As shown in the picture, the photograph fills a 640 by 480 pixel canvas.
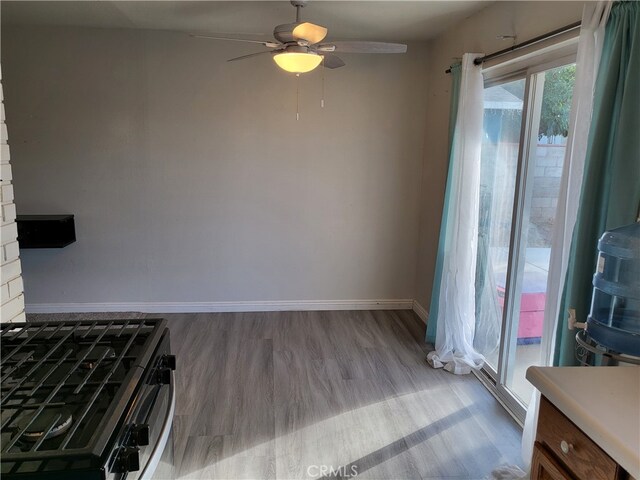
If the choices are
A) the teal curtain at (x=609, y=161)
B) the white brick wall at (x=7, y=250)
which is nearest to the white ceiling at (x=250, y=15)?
the teal curtain at (x=609, y=161)

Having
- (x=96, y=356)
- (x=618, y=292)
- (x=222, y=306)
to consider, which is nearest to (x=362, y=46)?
(x=618, y=292)

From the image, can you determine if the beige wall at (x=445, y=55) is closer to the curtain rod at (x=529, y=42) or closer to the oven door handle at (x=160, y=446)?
the curtain rod at (x=529, y=42)

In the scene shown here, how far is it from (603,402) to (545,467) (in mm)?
274

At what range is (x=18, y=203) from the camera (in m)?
4.16

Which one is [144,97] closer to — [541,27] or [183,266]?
[183,266]

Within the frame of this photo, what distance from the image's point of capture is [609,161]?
182cm

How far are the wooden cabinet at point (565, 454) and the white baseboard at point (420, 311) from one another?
2.90 meters

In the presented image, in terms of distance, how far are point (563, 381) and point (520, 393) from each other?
1.82 m

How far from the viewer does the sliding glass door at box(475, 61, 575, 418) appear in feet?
8.71

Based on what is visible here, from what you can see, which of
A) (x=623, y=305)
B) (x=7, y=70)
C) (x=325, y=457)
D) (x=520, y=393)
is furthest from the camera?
(x=7, y=70)

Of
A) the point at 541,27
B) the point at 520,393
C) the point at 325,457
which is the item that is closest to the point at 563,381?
the point at 325,457

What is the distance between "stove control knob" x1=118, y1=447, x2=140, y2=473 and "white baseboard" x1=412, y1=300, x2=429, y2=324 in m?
3.55

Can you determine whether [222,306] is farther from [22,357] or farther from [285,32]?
[22,357]

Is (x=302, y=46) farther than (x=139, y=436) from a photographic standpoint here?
Yes
